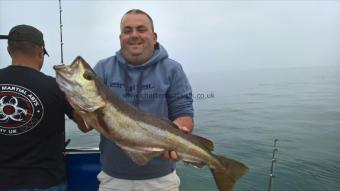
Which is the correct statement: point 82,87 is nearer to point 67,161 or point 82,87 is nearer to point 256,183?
point 67,161

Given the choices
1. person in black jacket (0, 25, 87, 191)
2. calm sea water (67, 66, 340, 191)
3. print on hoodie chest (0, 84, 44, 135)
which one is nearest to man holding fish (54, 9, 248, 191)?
person in black jacket (0, 25, 87, 191)

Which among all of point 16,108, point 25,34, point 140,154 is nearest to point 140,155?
point 140,154

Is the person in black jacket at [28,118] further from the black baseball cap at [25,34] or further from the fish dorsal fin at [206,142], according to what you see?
the fish dorsal fin at [206,142]

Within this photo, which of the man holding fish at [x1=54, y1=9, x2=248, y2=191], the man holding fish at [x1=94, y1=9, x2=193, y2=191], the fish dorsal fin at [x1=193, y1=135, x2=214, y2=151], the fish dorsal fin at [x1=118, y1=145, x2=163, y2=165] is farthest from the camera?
the man holding fish at [x1=94, y1=9, x2=193, y2=191]

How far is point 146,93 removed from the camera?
4.32m

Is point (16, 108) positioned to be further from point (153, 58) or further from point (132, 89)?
point (153, 58)

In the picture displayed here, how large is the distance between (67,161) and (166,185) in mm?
2153

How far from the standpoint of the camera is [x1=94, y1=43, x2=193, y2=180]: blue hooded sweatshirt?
4232mm

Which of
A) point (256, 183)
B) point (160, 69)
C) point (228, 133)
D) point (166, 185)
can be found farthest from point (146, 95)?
point (228, 133)

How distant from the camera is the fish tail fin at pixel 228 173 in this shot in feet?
12.7

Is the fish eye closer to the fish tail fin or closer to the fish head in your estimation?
the fish head

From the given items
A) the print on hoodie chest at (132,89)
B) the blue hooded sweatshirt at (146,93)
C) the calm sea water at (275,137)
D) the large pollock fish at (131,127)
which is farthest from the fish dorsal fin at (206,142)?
the calm sea water at (275,137)

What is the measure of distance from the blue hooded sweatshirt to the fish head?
1093 mm

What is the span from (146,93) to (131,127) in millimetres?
899
